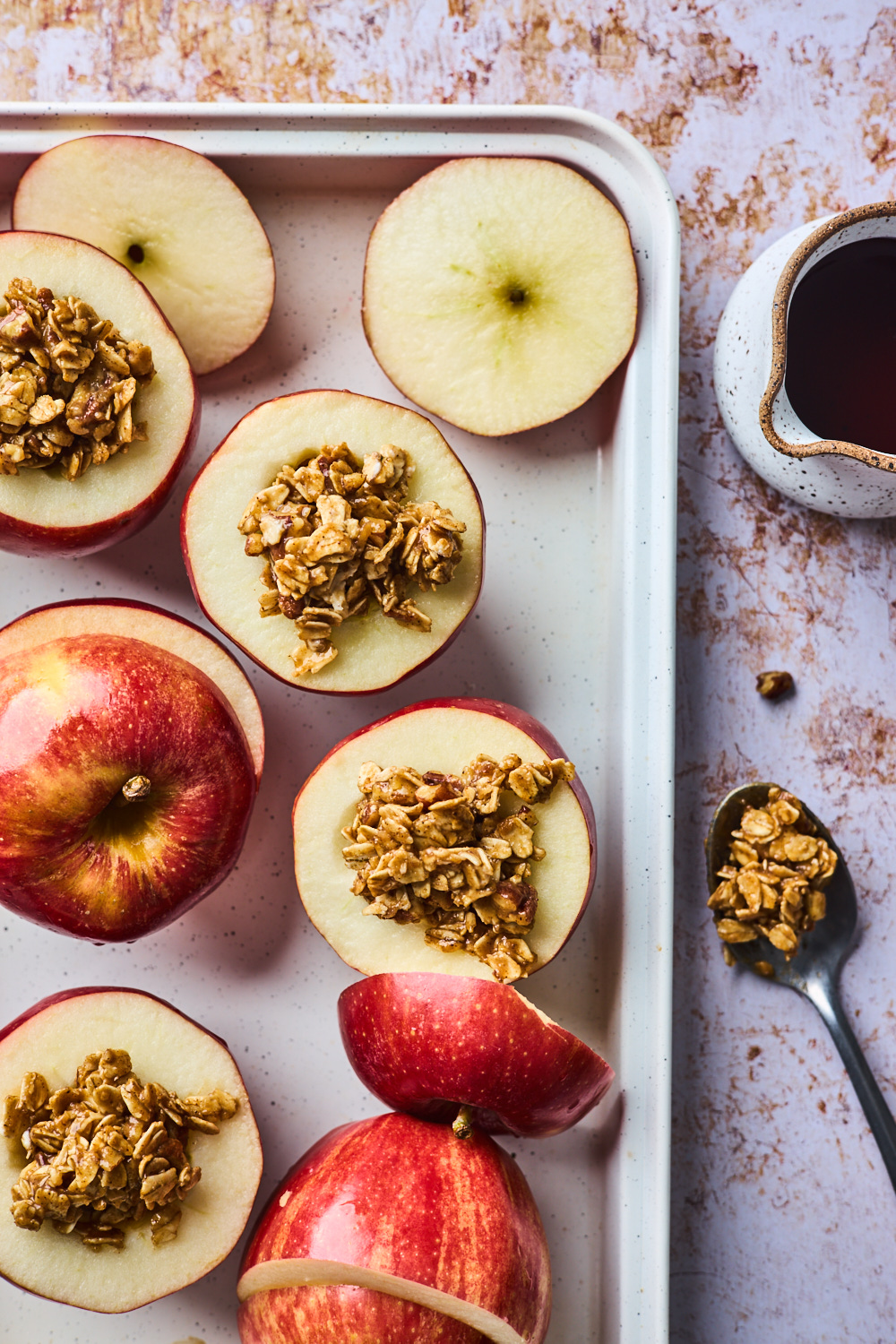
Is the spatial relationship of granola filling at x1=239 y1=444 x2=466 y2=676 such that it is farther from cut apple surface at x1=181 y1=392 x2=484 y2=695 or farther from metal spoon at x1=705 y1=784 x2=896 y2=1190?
metal spoon at x1=705 y1=784 x2=896 y2=1190

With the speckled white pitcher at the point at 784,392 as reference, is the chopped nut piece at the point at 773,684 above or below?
below

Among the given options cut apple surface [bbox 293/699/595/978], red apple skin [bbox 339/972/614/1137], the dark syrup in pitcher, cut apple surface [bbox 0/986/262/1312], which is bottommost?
cut apple surface [bbox 0/986/262/1312]

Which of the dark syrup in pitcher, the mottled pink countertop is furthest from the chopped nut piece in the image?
the dark syrup in pitcher

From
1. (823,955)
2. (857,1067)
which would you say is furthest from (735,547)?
(857,1067)

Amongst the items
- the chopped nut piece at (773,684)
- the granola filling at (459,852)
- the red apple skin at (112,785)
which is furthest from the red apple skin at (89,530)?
the chopped nut piece at (773,684)

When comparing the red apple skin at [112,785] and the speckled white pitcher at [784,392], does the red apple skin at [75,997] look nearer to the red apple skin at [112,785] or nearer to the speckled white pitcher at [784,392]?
the red apple skin at [112,785]

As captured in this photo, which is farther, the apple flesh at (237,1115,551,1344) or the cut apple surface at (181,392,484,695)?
the cut apple surface at (181,392,484,695)

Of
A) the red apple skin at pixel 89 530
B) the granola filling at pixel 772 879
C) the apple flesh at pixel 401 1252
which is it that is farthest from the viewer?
the granola filling at pixel 772 879

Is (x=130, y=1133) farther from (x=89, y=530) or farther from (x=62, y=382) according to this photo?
(x=62, y=382)
